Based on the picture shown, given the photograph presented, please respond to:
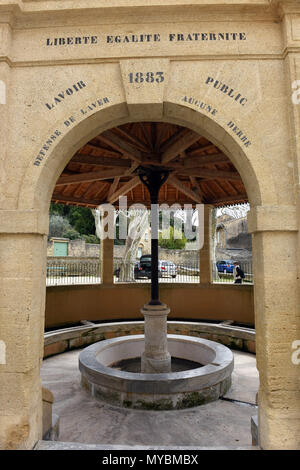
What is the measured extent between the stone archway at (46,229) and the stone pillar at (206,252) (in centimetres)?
727

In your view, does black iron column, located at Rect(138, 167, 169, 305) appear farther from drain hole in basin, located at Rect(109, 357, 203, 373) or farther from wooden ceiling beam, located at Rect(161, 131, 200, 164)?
drain hole in basin, located at Rect(109, 357, 203, 373)

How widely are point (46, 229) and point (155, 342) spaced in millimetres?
4390

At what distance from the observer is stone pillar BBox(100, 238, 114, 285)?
10773 millimetres

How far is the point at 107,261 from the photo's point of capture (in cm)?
1088

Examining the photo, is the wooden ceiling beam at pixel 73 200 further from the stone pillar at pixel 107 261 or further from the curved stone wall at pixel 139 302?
the curved stone wall at pixel 139 302

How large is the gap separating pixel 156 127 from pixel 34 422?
248 inches

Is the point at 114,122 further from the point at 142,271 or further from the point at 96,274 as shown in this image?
A: the point at 142,271

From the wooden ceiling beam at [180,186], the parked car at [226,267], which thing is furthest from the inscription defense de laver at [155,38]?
the parked car at [226,267]

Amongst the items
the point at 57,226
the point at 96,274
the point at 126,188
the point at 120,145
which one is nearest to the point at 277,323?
the point at 120,145

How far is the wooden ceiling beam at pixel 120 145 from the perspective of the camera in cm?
587

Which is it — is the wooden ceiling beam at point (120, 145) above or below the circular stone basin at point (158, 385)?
above

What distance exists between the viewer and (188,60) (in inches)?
136

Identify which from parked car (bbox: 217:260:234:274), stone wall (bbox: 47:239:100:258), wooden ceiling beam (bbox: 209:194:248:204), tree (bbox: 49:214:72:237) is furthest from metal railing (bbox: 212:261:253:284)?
tree (bbox: 49:214:72:237)

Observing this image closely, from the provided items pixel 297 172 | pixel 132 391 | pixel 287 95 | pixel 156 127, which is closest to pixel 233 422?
pixel 132 391
